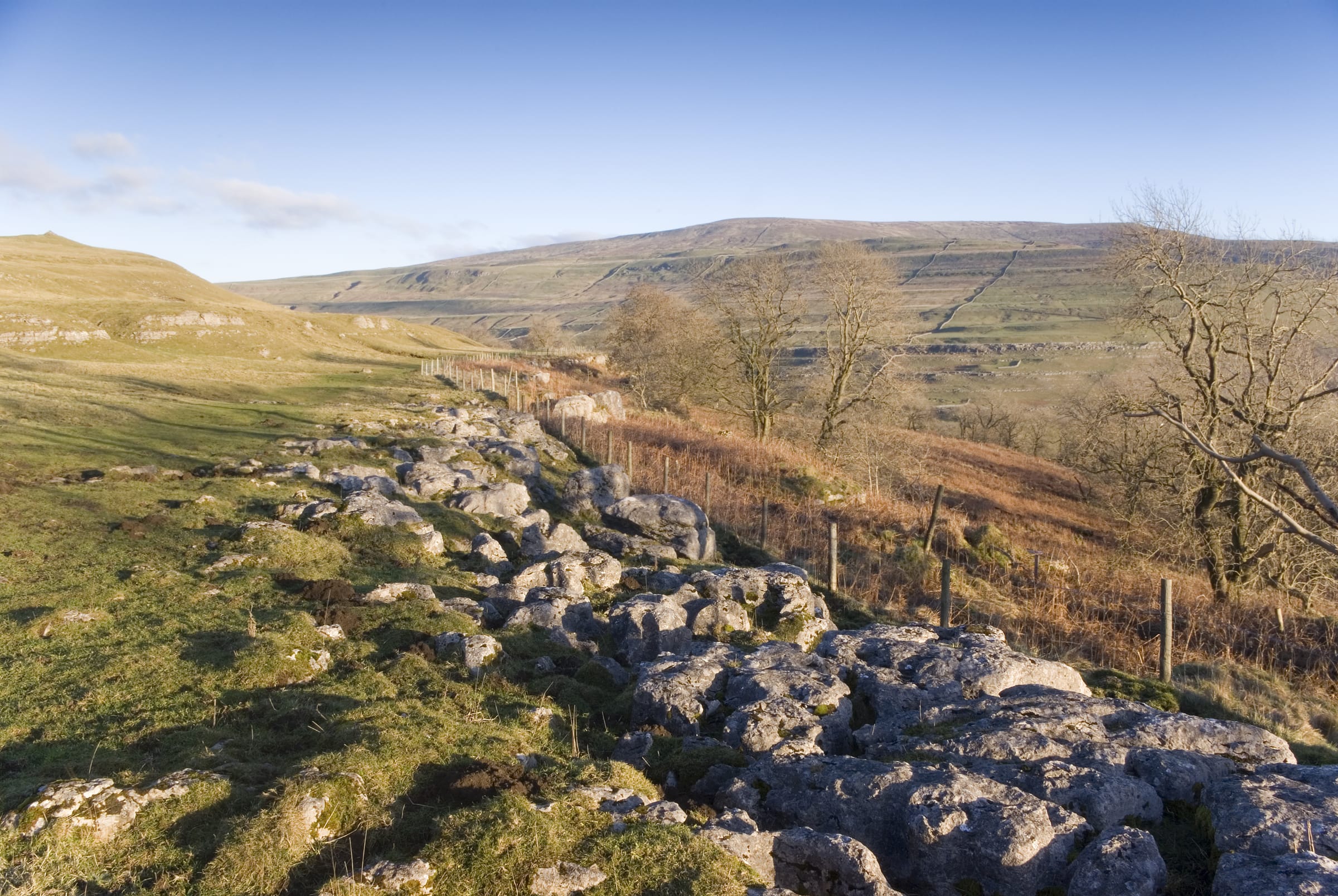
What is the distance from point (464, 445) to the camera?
87.9ft

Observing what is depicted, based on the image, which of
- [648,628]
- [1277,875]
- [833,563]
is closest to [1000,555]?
[833,563]

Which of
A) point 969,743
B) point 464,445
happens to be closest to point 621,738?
point 969,743

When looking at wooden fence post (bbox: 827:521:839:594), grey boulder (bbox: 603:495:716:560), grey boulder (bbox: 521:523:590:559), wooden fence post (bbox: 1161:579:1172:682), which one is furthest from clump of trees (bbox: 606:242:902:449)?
wooden fence post (bbox: 1161:579:1172:682)

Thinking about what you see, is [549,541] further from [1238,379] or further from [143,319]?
[143,319]

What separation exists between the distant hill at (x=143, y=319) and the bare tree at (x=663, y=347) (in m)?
29.3

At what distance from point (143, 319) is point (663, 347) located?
44.1 metres

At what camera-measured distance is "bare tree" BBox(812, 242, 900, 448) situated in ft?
121

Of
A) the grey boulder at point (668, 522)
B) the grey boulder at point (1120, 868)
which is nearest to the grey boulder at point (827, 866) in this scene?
the grey boulder at point (1120, 868)

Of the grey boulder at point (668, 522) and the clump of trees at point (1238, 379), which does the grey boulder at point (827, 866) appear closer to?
the grey boulder at point (668, 522)

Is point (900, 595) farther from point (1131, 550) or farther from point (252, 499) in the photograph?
point (252, 499)

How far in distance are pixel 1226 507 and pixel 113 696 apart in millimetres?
27128

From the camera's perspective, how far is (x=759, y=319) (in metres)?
41.5

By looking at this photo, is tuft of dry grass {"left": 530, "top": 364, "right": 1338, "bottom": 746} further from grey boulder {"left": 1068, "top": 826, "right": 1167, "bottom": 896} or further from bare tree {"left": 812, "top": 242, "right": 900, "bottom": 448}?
grey boulder {"left": 1068, "top": 826, "right": 1167, "bottom": 896}

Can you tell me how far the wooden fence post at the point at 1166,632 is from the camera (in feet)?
44.7
